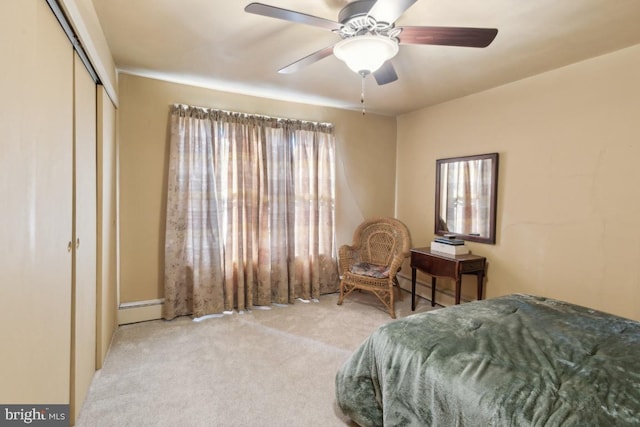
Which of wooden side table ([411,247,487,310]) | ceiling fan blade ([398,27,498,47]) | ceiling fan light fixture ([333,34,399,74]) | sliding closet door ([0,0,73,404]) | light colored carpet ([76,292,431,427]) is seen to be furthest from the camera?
wooden side table ([411,247,487,310])

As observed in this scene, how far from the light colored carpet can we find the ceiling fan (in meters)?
2.07

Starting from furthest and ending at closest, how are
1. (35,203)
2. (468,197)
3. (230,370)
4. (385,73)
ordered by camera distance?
(468,197), (230,370), (385,73), (35,203)

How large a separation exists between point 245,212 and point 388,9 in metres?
2.48

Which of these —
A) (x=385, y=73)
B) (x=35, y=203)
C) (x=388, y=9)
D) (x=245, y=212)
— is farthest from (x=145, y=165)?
(x=388, y=9)

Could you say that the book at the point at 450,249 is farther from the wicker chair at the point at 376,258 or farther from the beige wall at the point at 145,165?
the beige wall at the point at 145,165

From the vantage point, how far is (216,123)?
3250mm

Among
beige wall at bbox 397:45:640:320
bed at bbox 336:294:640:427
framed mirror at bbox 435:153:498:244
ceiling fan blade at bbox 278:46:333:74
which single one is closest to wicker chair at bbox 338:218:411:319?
framed mirror at bbox 435:153:498:244

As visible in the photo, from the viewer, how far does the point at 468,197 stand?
3.35 metres

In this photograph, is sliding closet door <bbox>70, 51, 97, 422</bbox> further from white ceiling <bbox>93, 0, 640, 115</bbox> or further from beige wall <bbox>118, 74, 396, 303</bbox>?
beige wall <bbox>118, 74, 396, 303</bbox>

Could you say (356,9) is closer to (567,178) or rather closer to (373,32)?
(373,32)

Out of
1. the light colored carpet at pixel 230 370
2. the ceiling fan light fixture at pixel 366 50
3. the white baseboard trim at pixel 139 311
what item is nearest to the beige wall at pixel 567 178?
the light colored carpet at pixel 230 370

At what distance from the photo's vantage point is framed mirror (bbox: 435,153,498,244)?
10.3 ft

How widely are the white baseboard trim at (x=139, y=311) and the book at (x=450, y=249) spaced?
2952 millimetres

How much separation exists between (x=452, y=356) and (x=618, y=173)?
209 cm
